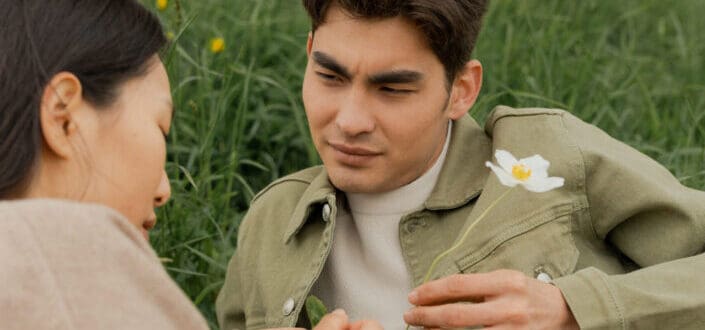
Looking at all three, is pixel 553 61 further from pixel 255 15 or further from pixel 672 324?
pixel 672 324

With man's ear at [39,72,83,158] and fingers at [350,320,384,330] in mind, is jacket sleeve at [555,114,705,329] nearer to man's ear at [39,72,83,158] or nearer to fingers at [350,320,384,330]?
fingers at [350,320,384,330]

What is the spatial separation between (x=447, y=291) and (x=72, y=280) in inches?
25.7

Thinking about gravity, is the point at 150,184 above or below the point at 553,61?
above

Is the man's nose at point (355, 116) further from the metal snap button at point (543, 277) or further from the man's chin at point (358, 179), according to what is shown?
the metal snap button at point (543, 277)

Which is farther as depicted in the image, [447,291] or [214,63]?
[214,63]

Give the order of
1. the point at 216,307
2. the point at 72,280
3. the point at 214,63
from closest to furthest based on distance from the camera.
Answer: the point at 72,280
the point at 216,307
the point at 214,63

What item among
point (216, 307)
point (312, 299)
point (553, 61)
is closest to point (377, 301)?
point (312, 299)

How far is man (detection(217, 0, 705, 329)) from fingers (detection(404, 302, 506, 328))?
0.18 meters

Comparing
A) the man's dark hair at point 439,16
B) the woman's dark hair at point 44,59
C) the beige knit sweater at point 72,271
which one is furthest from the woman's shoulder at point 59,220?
the man's dark hair at point 439,16

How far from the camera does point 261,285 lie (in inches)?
96.4

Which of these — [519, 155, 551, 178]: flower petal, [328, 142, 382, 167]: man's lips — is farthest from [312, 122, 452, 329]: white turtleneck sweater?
[519, 155, 551, 178]: flower petal

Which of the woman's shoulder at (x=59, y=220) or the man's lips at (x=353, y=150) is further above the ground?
the woman's shoulder at (x=59, y=220)

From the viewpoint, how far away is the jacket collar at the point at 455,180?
2334mm

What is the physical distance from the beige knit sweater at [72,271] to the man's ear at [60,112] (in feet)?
0.69
